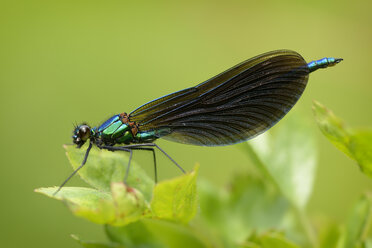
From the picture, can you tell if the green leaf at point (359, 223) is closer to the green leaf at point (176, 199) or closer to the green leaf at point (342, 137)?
the green leaf at point (342, 137)

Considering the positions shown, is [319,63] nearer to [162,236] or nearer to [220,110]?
[220,110]

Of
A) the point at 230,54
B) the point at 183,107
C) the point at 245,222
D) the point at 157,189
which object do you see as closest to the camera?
the point at 157,189

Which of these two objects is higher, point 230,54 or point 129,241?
point 230,54

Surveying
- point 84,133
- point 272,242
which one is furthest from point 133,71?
point 272,242

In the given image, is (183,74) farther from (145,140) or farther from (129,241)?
(129,241)

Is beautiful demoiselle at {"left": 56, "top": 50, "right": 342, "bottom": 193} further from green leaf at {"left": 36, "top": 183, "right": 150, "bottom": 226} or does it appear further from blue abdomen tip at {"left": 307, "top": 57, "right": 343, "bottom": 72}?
green leaf at {"left": 36, "top": 183, "right": 150, "bottom": 226}

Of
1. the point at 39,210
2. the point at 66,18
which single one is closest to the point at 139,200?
the point at 39,210

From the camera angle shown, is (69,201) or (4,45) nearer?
(69,201)
